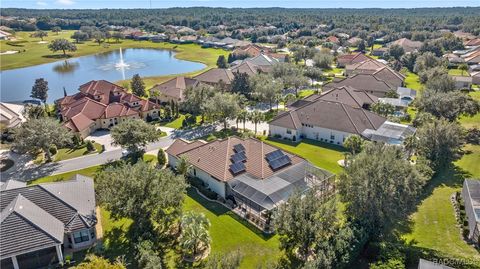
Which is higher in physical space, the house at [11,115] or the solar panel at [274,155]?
the solar panel at [274,155]

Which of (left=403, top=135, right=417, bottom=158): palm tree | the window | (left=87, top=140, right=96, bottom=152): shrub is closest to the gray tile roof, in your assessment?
the window

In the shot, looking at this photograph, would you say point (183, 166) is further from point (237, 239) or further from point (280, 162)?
point (237, 239)

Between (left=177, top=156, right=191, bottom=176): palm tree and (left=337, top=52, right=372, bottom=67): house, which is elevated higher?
(left=337, top=52, right=372, bottom=67): house

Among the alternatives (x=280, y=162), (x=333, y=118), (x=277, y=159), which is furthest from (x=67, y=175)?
(x=333, y=118)

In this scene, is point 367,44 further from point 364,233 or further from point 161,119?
point 364,233

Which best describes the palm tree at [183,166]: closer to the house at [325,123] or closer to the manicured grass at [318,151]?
the manicured grass at [318,151]

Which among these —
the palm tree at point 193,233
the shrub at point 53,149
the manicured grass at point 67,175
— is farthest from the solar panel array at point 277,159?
the shrub at point 53,149

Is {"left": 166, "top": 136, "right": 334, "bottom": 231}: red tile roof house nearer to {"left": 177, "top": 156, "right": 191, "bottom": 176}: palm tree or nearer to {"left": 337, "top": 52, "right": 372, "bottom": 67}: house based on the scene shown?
{"left": 177, "top": 156, "right": 191, "bottom": 176}: palm tree
